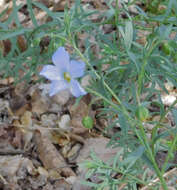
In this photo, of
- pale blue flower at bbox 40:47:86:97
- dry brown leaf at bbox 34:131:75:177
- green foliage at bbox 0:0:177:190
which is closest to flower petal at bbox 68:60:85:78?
pale blue flower at bbox 40:47:86:97

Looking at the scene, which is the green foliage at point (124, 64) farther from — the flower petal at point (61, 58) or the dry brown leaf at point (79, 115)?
the dry brown leaf at point (79, 115)

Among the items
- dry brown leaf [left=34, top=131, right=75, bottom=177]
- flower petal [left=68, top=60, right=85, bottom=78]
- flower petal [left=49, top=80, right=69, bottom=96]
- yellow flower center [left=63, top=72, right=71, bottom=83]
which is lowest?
dry brown leaf [left=34, top=131, right=75, bottom=177]

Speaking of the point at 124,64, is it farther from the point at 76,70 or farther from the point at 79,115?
the point at 79,115

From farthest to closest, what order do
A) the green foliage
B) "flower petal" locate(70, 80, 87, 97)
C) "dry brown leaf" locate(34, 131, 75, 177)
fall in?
"dry brown leaf" locate(34, 131, 75, 177) → the green foliage → "flower petal" locate(70, 80, 87, 97)

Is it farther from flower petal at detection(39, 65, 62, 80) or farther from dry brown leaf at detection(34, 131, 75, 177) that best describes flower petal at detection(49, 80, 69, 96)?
dry brown leaf at detection(34, 131, 75, 177)

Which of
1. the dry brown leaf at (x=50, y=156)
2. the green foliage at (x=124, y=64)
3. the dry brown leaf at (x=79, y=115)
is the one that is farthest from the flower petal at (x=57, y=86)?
the dry brown leaf at (x=79, y=115)

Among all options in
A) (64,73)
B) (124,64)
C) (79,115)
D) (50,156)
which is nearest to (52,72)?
(64,73)

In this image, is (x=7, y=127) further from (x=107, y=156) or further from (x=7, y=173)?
(x=107, y=156)
